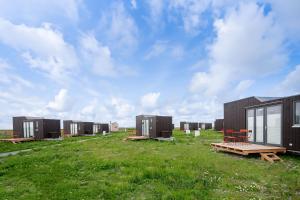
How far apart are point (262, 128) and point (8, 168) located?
15376mm

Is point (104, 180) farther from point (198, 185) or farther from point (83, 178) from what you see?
Answer: point (198, 185)

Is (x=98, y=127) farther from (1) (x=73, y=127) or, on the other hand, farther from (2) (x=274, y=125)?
(2) (x=274, y=125)

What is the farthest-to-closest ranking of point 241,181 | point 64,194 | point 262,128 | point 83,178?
Answer: 1. point 262,128
2. point 83,178
3. point 241,181
4. point 64,194

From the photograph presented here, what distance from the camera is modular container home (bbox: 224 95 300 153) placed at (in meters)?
12.6

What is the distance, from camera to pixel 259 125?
15.7 m

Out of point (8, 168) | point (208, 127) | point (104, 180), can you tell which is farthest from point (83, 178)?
point (208, 127)

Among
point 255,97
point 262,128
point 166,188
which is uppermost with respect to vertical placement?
point 255,97

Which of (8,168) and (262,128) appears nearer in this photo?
(8,168)

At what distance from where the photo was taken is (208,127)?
66.5 meters

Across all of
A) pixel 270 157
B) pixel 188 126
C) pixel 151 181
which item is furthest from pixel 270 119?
pixel 188 126

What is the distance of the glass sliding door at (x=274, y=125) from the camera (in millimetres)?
13719

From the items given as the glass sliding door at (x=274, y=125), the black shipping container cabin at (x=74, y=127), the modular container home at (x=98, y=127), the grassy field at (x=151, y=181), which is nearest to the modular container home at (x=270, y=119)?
the glass sliding door at (x=274, y=125)

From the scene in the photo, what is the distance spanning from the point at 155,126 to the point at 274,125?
47.3 ft

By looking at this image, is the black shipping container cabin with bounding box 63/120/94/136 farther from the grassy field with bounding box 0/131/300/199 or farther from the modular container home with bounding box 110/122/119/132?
the grassy field with bounding box 0/131/300/199
